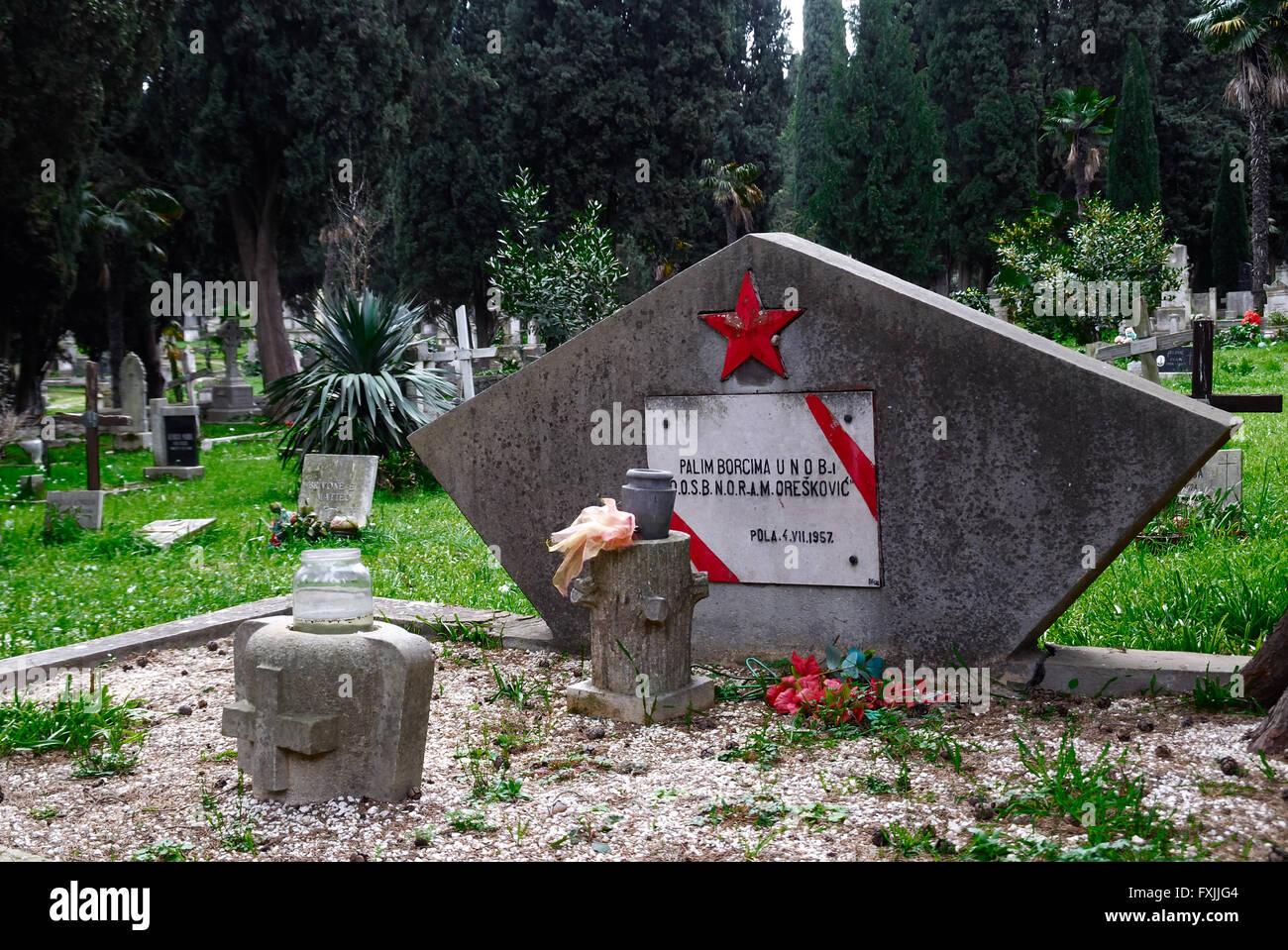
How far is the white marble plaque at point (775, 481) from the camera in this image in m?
4.38

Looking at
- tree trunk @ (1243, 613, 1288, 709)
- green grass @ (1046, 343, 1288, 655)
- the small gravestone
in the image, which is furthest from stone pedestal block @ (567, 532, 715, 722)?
the small gravestone

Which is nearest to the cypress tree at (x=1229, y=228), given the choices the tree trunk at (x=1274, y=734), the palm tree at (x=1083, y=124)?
the palm tree at (x=1083, y=124)

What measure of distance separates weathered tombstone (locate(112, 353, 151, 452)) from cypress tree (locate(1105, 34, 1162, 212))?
24017 mm

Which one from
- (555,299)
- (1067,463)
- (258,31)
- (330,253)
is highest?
(258,31)

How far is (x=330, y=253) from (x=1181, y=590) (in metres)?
23.7

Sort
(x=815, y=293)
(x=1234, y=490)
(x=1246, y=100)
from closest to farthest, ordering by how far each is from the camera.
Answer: (x=815, y=293), (x=1234, y=490), (x=1246, y=100)

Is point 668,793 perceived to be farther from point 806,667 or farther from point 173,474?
point 173,474

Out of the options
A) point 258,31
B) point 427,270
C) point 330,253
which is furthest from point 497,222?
point 258,31

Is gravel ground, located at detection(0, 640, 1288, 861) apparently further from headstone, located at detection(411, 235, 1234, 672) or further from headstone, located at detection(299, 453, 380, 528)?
headstone, located at detection(299, 453, 380, 528)

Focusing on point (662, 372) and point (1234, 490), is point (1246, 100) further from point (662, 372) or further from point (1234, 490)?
point (662, 372)

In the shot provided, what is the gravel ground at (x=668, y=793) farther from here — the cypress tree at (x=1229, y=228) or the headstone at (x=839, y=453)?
Result: the cypress tree at (x=1229, y=228)

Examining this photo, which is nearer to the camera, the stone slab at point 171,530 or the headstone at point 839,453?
the headstone at point 839,453

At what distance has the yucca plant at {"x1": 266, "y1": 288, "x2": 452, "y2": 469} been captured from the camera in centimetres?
1224

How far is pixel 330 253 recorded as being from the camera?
25734 millimetres
